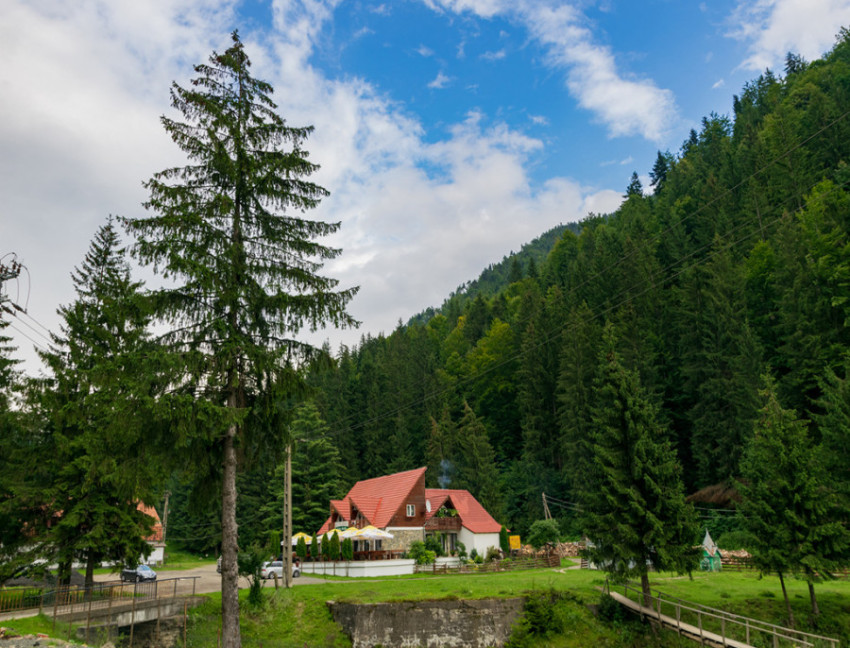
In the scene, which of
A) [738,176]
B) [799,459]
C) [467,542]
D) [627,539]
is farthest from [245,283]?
[738,176]

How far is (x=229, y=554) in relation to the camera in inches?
557

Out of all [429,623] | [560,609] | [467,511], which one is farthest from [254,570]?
[467,511]

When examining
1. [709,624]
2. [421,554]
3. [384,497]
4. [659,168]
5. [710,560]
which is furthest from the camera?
[659,168]

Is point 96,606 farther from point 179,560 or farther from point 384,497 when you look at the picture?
point 179,560

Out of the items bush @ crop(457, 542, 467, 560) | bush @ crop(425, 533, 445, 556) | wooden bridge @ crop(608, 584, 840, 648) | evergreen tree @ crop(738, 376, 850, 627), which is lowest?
wooden bridge @ crop(608, 584, 840, 648)

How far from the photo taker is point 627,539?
70.8ft

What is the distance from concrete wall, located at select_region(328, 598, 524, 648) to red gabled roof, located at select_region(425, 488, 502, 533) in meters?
21.1

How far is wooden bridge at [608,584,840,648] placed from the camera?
737 inches

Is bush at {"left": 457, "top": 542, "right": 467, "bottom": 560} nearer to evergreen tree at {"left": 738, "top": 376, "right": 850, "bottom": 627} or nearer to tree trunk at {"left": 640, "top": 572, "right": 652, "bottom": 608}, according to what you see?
tree trunk at {"left": 640, "top": 572, "right": 652, "bottom": 608}

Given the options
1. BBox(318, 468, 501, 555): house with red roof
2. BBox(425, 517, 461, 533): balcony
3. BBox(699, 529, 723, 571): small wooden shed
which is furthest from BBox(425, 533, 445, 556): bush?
BBox(699, 529, 723, 571): small wooden shed

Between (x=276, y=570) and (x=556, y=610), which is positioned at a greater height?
(x=276, y=570)

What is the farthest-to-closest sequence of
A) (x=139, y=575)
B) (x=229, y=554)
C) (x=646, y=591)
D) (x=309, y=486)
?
(x=309, y=486), (x=139, y=575), (x=646, y=591), (x=229, y=554)

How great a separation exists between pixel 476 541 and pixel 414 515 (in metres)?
5.40

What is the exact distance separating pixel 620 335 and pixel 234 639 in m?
43.4
